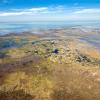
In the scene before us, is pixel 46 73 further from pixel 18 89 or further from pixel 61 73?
pixel 18 89

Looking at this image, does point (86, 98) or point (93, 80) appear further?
point (93, 80)

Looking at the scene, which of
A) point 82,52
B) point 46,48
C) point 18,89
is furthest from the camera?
point 46,48

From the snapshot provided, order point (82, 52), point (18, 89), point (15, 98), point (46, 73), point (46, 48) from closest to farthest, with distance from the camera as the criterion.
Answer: point (15, 98) < point (18, 89) < point (46, 73) < point (82, 52) < point (46, 48)

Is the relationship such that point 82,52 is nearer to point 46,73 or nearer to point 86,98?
point 46,73

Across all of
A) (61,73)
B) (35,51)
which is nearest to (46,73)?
(61,73)

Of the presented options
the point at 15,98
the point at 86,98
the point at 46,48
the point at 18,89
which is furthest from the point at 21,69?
the point at 46,48

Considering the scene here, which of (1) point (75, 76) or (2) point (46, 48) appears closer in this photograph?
(1) point (75, 76)

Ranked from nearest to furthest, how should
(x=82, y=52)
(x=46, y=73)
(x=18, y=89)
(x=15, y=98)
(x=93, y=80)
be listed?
(x=15, y=98) → (x=18, y=89) → (x=93, y=80) → (x=46, y=73) → (x=82, y=52)

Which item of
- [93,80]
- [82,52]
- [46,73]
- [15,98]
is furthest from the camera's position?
[82,52]
